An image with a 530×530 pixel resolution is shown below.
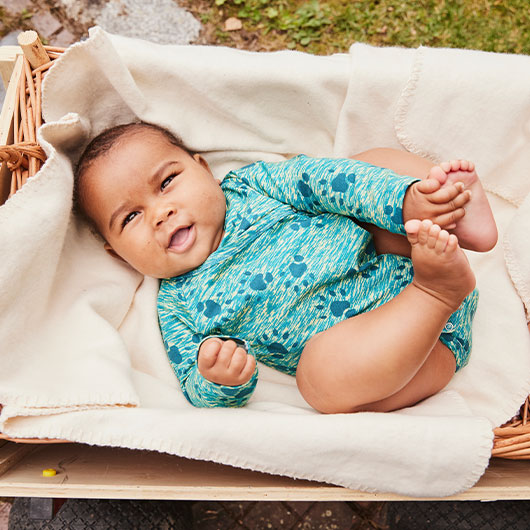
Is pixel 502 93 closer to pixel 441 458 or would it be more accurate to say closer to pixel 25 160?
pixel 441 458

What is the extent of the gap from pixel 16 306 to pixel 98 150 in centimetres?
46

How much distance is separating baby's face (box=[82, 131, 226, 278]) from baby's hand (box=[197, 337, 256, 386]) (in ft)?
1.01

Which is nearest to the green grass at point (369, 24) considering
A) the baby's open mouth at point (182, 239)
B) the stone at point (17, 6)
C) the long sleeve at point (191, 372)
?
the stone at point (17, 6)

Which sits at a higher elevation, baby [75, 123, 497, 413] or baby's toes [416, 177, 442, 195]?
baby's toes [416, 177, 442, 195]

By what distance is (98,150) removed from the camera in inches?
58.4

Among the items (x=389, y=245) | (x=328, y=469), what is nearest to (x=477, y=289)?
(x=389, y=245)

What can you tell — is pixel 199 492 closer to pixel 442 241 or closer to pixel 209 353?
pixel 209 353

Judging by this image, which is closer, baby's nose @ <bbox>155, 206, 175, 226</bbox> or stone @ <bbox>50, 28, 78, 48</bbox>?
baby's nose @ <bbox>155, 206, 175, 226</bbox>

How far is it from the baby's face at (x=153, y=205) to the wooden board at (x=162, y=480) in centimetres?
50

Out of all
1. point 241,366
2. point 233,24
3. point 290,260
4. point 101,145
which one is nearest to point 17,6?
point 233,24

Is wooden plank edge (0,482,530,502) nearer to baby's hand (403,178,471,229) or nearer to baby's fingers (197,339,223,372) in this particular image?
baby's fingers (197,339,223,372)

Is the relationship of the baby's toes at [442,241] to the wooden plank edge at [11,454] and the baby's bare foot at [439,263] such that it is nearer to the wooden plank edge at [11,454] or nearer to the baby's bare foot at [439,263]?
the baby's bare foot at [439,263]

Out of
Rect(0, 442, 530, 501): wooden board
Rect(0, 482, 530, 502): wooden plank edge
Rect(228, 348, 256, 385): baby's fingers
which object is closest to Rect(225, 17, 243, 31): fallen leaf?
Rect(228, 348, 256, 385): baby's fingers

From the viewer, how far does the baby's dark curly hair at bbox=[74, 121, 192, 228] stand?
A: 1.48 m
